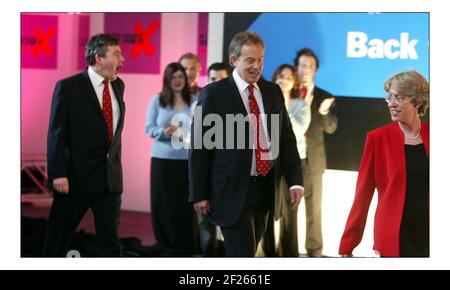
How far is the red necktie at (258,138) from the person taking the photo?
593 cm

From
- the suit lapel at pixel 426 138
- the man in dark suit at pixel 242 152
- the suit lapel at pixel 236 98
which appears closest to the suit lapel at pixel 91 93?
the man in dark suit at pixel 242 152

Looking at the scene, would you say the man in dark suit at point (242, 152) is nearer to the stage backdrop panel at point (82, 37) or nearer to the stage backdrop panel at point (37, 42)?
the stage backdrop panel at point (82, 37)

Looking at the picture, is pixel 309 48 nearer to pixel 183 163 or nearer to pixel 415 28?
pixel 415 28

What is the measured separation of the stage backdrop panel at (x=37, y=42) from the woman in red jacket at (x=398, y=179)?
2362 millimetres

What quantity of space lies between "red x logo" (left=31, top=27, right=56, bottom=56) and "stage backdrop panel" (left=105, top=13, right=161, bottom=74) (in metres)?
0.50

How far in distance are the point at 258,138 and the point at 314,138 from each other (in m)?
0.63

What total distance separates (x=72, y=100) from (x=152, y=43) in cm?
83

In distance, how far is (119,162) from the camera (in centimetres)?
644

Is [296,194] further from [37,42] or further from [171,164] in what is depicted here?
[37,42]

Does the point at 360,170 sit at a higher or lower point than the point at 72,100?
lower

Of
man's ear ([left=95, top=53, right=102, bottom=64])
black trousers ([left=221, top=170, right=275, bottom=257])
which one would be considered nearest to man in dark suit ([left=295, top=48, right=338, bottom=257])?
black trousers ([left=221, top=170, right=275, bottom=257])

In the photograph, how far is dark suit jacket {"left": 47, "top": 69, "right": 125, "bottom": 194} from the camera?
6.23 metres

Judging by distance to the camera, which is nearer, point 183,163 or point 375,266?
point 375,266
